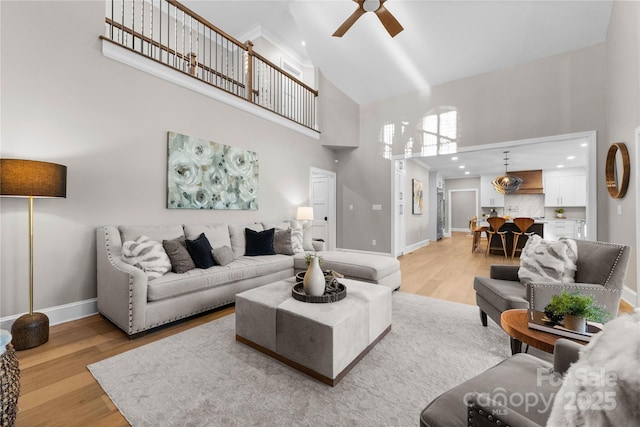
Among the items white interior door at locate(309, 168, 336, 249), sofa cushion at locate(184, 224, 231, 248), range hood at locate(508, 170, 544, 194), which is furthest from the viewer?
range hood at locate(508, 170, 544, 194)

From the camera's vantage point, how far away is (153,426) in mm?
1362

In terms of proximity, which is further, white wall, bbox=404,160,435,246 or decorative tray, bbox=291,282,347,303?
white wall, bbox=404,160,435,246

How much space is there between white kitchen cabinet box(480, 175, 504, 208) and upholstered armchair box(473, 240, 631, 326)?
915 cm

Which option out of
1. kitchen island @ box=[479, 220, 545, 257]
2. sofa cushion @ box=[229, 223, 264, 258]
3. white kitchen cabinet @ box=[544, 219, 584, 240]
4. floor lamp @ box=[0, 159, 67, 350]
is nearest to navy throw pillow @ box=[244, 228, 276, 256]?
sofa cushion @ box=[229, 223, 264, 258]

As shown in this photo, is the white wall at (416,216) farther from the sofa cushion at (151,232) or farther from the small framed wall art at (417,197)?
the sofa cushion at (151,232)

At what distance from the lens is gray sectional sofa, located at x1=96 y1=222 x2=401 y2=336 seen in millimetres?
2307

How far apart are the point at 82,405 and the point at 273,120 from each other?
4.46 metres

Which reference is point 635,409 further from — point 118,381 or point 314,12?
point 314,12

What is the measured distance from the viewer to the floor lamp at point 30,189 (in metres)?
2.08

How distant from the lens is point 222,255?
3.23m

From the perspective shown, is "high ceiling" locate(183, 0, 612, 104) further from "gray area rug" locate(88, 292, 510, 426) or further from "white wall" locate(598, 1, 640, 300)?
"gray area rug" locate(88, 292, 510, 426)

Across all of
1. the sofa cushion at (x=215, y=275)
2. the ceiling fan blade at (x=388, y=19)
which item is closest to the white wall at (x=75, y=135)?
the sofa cushion at (x=215, y=275)

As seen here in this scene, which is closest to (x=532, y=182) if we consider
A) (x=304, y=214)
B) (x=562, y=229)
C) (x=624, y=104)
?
(x=562, y=229)

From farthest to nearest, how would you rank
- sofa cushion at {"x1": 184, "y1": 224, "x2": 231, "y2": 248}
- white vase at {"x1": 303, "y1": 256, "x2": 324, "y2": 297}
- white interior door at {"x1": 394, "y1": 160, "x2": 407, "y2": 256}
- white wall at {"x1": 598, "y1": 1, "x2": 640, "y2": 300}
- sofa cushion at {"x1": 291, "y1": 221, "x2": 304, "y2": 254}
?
1. white interior door at {"x1": 394, "y1": 160, "x2": 407, "y2": 256}
2. sofa cushion at {"x1": 291, "y1": 221, "x2": 304, "y2": 254}
3. sofa cushion at {"x1": 184, "y1": 224, "x2": 231, "y2": 248}
4. white wall at {"x1": 598, "y1": 1, "x2": 640, "y2": 300}
5. white vase at {"x1": 303, "y1": 256, "x2": 324, "y2": 297}
